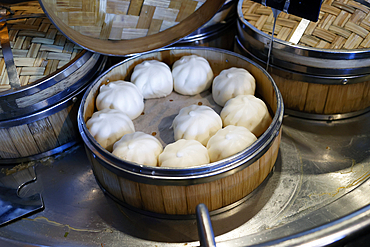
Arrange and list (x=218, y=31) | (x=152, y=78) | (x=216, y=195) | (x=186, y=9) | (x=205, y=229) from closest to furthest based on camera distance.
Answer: (x=205, y=229) → (x=216, y=195) → (x=152, y=78) → (x=186, y=9) → (x=218, y=31)

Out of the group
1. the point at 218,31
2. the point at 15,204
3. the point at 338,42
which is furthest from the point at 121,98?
the point at 338,42

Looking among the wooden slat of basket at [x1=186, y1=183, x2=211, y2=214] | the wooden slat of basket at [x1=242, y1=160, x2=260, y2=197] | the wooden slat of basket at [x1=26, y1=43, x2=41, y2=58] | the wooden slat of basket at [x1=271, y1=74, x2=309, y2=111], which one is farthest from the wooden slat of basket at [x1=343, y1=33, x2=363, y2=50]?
the wooden slat of basket at [x1=26, y1=43, x2=41, y2=58]

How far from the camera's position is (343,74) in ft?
5.18

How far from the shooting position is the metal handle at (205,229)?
2.72 feet

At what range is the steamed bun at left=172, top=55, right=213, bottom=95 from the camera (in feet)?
5.85

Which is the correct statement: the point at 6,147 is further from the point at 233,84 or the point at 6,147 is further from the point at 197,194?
the point at 233,84

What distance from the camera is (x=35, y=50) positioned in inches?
64.3

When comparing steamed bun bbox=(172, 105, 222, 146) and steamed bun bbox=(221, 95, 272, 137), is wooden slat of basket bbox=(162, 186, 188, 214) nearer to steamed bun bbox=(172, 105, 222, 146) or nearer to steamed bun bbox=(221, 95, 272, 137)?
steamed bun bbox=(172, 105, 222, 146)

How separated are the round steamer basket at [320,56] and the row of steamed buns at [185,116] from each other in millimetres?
199

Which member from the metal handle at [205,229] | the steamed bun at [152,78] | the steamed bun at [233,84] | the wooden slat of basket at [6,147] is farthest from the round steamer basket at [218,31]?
the metal handle at [205,229]

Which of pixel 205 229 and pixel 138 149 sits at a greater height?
pixel 205 229

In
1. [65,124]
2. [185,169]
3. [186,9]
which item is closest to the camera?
[185,169]

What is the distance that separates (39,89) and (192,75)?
759 mm

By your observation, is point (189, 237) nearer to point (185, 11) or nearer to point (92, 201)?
point (92, 201)
